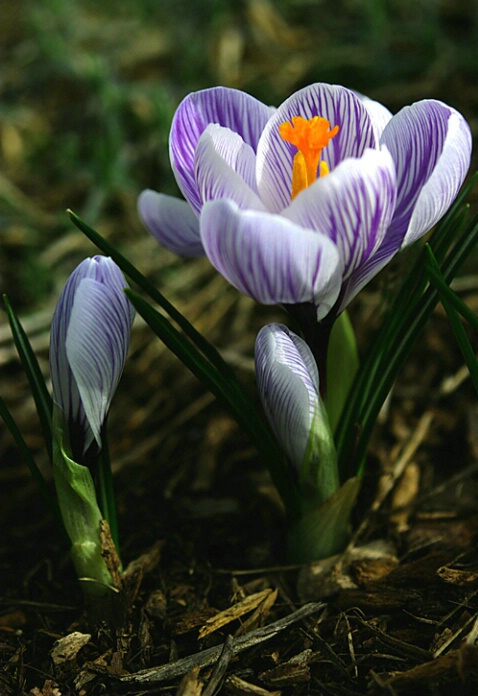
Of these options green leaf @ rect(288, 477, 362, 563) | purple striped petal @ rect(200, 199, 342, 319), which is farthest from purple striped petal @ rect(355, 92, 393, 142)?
green leaf @ rect(288, 477, 362, 563)

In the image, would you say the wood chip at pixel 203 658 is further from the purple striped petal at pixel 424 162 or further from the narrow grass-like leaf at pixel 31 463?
the purple striped petal at pixel 424 162

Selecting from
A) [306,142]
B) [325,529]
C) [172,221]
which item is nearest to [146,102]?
[172,221]

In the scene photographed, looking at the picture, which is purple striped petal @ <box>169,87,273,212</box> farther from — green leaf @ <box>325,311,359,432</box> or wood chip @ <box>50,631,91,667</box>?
wood chip @ <box>50,631,91,667</box>

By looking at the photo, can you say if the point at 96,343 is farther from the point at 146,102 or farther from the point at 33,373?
the point at 146,102

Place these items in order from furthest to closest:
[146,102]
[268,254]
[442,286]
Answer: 1. [146,102]
2. [442,286]
3. [268,254]

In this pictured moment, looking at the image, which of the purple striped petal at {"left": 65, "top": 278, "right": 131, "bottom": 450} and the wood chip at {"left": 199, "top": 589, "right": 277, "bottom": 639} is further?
the wood chip at {"left": 199, "top": 589, "right": 277, "bottom": 639}

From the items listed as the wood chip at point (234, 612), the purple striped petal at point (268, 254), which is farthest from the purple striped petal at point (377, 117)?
the wood chip at point (234, 612)

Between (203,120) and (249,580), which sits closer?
(203,120)
